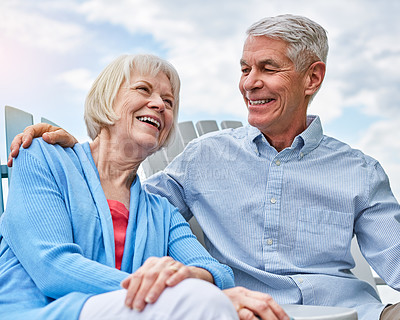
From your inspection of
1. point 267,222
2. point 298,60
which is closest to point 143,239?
point 267,222

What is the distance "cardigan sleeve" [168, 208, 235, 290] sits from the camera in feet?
4.65

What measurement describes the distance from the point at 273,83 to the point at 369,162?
501 millimetres

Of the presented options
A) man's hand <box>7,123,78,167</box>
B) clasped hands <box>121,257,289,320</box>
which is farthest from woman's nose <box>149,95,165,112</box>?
clasped hands <box>121,257,289,320</box>

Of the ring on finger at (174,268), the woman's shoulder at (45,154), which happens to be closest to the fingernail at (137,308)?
the ring on finger at (174,268)

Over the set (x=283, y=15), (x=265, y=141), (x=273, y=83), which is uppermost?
(x=283, y=15)

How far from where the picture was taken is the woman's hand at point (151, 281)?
100 cm

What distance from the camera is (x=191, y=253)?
5.09ft

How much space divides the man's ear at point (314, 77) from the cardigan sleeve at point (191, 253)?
0.81 meters

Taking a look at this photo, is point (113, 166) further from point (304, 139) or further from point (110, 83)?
point (304, 139)

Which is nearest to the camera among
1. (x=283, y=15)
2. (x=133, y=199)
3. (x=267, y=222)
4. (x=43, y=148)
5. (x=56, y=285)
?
(x=56, y=285)

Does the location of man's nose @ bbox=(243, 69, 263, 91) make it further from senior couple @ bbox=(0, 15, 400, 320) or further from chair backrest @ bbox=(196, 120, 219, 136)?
chair backrest @ bbox=(196, 120, 219, 136)

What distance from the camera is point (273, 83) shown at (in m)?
2.01

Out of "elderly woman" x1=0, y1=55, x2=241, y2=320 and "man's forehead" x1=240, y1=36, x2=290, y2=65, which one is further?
"man's forehead" x1=240, y1=36, x2=290, y2=65

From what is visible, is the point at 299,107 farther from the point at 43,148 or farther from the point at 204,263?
the point at 43,148
